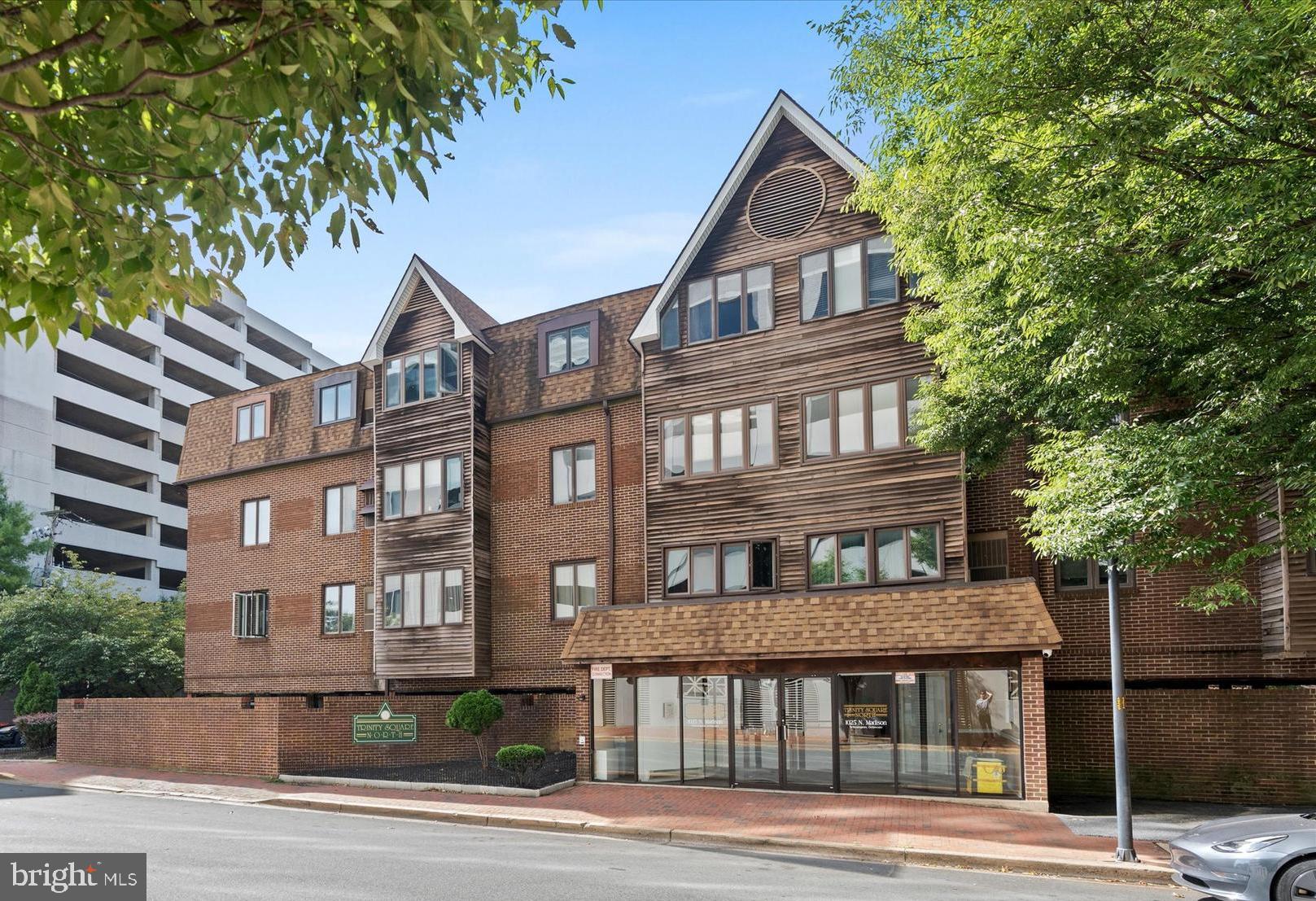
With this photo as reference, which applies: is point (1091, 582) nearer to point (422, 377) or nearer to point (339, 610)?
point (422, 377)

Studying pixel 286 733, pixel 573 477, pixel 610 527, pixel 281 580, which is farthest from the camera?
pixel 281 580

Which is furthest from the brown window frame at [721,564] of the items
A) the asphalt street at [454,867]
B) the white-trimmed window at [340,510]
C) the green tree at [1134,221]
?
the white-trimmed window at [340,510]

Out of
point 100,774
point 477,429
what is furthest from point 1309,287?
point 100,774

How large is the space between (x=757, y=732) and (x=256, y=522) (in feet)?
62.1

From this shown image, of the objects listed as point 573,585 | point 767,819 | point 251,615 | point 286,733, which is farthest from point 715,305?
point 251,615

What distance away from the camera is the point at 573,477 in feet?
87.9

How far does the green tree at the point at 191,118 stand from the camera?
496 cm

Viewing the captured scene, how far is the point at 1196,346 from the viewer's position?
1391 cm

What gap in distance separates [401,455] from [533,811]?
487 inches

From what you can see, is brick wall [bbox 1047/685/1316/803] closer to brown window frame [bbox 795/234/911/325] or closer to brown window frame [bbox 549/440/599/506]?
brown window frame [bbox 795/234/911/325]

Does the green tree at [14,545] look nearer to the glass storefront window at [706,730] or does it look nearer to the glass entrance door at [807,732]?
the glass storefront window at [706,730]

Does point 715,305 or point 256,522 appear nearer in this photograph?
point 715,305

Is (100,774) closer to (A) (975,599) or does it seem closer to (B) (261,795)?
(B) (261,795)

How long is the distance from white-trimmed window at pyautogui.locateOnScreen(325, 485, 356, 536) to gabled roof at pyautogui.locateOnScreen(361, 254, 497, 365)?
13.3 ft
